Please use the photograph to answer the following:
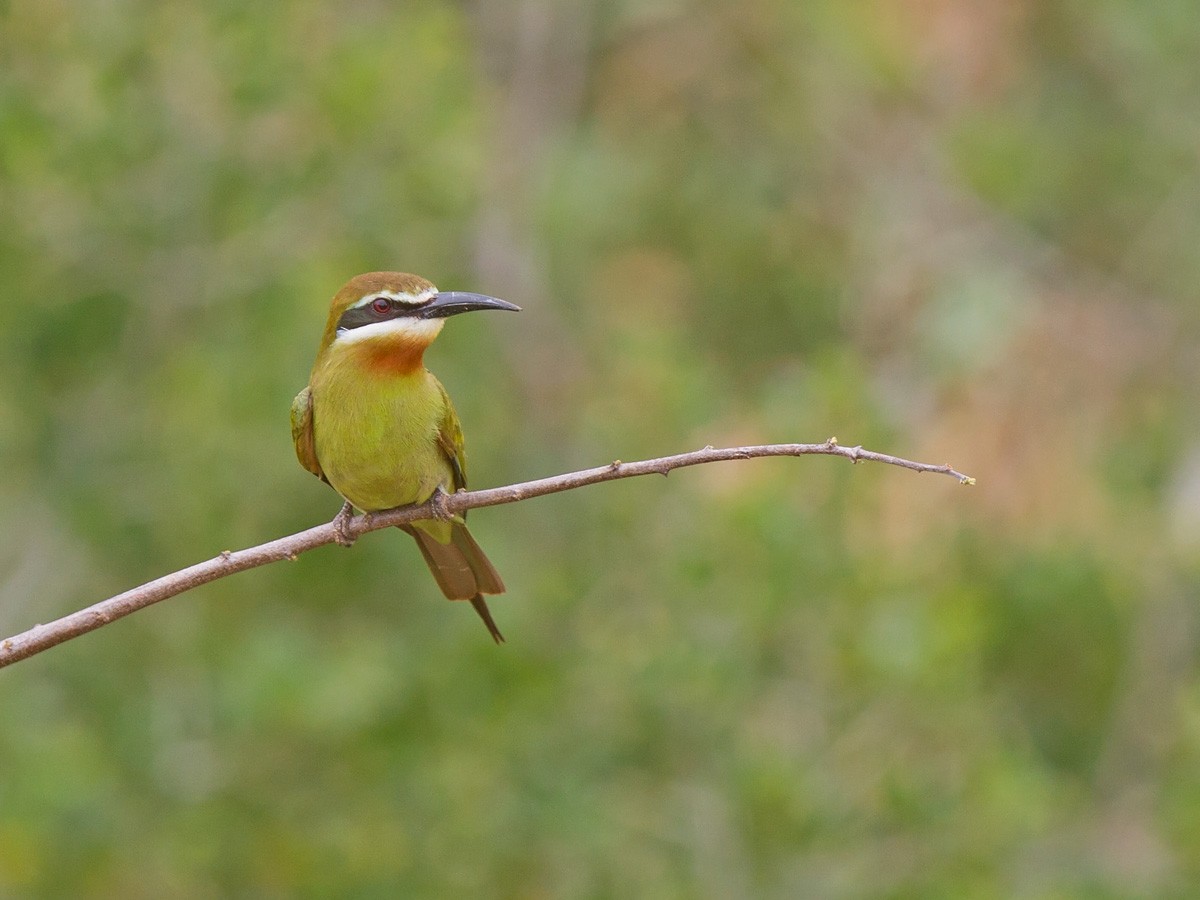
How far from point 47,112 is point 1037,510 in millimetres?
4365

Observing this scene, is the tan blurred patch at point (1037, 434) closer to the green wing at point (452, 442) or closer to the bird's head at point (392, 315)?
the green wing at point (452, 442)

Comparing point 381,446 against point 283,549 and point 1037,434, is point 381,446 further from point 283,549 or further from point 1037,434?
point 1037,434

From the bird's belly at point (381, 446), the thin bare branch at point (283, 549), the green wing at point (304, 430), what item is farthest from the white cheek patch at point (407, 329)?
the thin bare branch at point (283, 549)

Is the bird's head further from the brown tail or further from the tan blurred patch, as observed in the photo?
the tan blurred patch

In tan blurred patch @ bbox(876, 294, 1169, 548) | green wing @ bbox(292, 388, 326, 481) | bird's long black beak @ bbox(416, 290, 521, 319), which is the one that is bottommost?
green wing @ bbox(292, 388, 326, 481)

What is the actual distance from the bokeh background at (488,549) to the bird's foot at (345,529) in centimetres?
228

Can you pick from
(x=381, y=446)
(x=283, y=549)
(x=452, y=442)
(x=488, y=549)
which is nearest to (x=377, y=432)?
(x=381, y=446)

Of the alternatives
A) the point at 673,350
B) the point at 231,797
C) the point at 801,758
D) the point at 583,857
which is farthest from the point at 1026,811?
the point at 231,797

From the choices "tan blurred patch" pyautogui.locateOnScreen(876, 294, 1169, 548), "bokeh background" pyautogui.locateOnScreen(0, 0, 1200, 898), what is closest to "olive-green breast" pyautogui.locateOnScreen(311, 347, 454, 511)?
"bokeh background" pyautogui.locateOnScreen(0, 0, 1200, 898)

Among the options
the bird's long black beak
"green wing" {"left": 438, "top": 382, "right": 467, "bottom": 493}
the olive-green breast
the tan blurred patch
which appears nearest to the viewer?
the bird's long black beak

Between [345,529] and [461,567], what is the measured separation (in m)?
0.53

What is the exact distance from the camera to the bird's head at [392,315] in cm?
382

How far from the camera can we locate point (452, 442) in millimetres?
4062

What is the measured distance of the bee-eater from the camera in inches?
152
